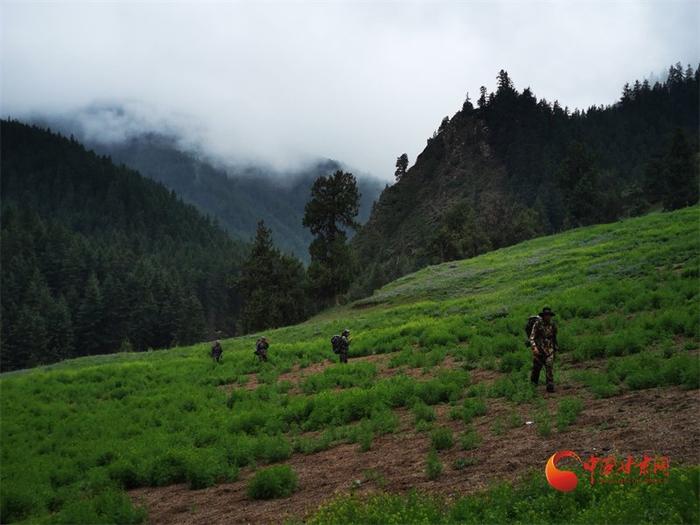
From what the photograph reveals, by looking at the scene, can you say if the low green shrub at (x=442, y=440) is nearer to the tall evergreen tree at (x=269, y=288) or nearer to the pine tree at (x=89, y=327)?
the tall evergreen tree at (x=269, y=288)

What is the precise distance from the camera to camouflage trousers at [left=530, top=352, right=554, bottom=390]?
45.2 feet

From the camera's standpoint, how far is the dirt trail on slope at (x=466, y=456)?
9250 mm

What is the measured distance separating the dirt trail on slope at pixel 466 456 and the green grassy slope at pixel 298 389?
65cm

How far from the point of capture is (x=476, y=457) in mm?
10336

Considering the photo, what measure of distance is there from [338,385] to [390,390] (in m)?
4.06

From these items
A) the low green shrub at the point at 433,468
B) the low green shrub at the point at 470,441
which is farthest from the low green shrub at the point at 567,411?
the low green shrub at the point at 433,468

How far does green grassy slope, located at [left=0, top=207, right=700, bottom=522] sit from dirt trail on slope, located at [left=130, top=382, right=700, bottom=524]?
65 cm

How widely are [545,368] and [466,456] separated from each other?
500cm

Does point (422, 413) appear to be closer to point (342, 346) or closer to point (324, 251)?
point (342, 346)

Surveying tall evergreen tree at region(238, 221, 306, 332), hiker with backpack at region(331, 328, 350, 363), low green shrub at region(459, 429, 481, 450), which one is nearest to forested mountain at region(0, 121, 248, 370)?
tall evergreen tree at region(238, 221, 306, 332)

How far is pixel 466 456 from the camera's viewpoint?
1056cm

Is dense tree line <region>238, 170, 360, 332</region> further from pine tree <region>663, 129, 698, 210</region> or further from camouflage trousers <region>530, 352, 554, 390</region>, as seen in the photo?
pine tree <region>663, 129, 698, 210</region>

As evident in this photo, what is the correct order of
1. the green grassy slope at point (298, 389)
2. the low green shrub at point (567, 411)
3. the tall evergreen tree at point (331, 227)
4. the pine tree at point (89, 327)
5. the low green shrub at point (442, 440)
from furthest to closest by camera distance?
the pine tree at point (89, 327)
the tall evergreen tree at point (331, 227)
the green grassy slope at point (298, 389)
the low green shrub at point (442, 440)
the low green shrub at point (567, 411)

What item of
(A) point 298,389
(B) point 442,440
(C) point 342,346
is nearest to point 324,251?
(C) point 342,346
